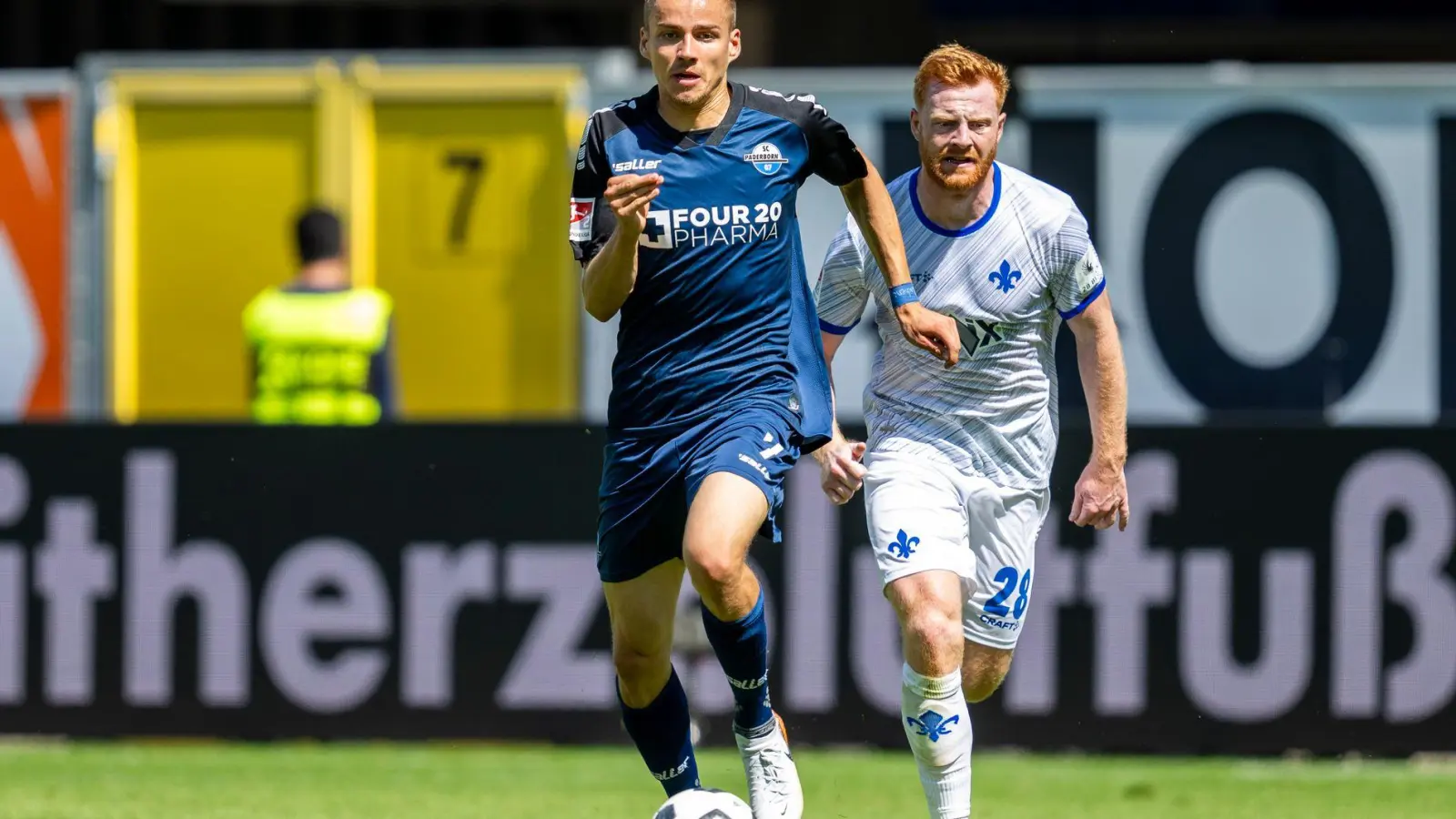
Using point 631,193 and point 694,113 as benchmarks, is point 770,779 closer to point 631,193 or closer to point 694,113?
point 631,193

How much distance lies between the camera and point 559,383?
13.5 m

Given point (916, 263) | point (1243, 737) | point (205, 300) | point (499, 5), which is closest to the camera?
point (916, 263)

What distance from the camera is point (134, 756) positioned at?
32.3 feet

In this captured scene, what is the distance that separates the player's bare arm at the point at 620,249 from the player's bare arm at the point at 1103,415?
1.39m

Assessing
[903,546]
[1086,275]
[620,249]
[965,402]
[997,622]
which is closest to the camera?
[620,249]

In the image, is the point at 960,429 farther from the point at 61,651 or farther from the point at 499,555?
the point at 61,651

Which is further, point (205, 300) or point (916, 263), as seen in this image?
point (205, 300)

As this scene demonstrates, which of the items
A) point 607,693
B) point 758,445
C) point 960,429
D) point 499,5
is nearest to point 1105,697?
point 607,693

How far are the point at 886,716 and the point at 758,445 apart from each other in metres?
3.68

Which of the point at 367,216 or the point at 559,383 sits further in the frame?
the point at 367,216

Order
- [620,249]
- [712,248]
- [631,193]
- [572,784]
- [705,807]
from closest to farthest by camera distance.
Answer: [631,193]
[620,249]
[705,807]
[712,248]
[572,784]

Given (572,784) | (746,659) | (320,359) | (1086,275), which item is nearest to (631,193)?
(746,659)

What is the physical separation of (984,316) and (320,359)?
493 cm

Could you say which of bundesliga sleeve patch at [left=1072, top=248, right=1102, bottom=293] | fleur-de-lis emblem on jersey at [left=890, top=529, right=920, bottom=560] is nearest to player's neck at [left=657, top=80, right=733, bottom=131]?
bundesliga sleeve patch at [left=1072, top=248, right=1102, bottom=293]
